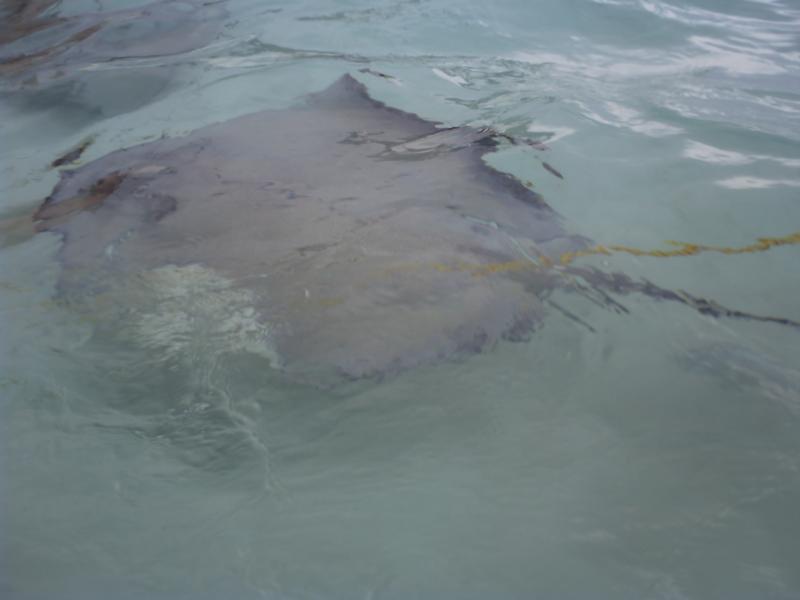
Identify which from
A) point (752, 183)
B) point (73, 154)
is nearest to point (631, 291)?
point (752, 183)

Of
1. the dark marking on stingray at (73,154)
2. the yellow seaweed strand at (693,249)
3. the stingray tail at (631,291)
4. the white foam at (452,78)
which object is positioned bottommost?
the stingray tail at (631,291)

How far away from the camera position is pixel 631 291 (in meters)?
2.36

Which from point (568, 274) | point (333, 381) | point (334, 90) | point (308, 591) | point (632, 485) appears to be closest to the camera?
point (308, 591)

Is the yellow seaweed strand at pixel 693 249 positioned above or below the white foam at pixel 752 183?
below

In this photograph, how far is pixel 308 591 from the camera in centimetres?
145

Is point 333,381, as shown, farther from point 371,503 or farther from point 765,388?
point 765,388

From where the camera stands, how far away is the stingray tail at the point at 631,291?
2260 millimetres

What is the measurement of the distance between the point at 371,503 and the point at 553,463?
0.56m

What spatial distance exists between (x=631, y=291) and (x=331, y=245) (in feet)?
4.08

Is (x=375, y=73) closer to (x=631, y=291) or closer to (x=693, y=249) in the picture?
(x=693, y=249)

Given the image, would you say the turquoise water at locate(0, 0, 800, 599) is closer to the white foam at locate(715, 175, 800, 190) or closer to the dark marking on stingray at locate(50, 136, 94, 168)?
the white foam at locate(715, 175, 800, 190)

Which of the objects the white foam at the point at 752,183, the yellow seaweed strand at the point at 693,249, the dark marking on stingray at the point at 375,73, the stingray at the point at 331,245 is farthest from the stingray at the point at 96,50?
the white foam at the point at 752,183

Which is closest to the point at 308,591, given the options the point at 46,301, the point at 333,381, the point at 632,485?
the point at 333,381

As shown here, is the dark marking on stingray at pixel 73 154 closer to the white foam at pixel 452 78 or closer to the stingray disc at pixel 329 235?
the stingray disc at pixel 329 235
